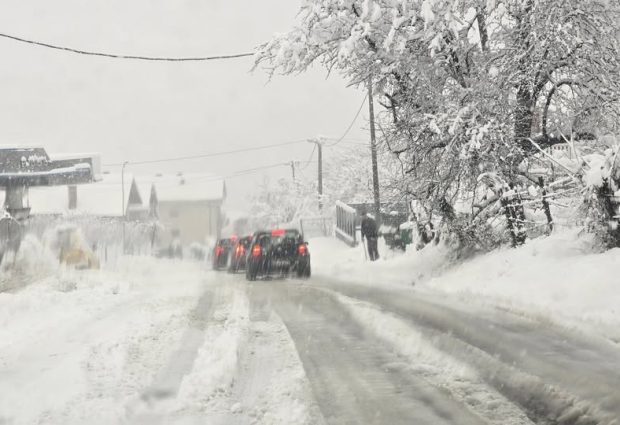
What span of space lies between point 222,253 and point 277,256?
1206 cm

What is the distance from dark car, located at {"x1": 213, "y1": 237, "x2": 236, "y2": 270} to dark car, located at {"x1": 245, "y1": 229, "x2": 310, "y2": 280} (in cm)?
1106

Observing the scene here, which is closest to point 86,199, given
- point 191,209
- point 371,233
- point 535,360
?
point 191,209

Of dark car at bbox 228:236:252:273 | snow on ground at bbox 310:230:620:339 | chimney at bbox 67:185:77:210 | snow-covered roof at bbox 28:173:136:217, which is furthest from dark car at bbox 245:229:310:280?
chimney at bbox 67:185:77:210

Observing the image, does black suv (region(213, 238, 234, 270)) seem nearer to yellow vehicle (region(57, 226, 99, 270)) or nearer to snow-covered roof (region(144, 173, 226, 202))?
yellow vehicle (region(57, 226, 99, 270))

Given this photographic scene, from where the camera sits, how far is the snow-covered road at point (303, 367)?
14.1ft

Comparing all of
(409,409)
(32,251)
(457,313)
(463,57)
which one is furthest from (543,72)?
(32,251)

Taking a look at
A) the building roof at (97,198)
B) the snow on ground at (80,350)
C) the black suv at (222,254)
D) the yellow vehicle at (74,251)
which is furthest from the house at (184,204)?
the snow on ground at (80,350)

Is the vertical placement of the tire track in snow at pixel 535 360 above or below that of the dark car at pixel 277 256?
below

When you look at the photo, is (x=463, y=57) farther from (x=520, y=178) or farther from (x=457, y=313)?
(x=457, y=313)

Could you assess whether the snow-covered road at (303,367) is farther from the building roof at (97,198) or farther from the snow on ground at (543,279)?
the building roof at (97,198)

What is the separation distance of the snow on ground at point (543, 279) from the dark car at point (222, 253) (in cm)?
1477

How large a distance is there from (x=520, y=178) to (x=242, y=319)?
760 centimetres

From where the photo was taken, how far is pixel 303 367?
225 inches

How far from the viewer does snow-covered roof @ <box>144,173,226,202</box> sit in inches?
3878
